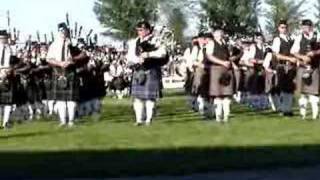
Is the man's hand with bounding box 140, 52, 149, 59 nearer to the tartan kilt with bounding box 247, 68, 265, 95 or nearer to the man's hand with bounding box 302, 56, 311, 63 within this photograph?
the man's hand with bounding box 302, 56, 311, 63

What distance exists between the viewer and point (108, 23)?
62.6 m

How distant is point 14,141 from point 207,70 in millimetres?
6071

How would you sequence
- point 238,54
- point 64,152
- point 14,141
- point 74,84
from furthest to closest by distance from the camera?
point 238,54
point 74,84
point 14,141
point 64,152

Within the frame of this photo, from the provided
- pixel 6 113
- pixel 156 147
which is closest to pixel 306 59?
pixel 6 113

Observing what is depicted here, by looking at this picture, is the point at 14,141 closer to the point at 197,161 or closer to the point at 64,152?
the point at 64,152

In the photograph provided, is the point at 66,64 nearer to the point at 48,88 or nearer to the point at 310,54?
the point at 48,88

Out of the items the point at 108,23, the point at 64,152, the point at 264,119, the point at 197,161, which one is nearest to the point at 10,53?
the point at 264,119

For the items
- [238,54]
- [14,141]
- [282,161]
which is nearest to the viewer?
[282,161]

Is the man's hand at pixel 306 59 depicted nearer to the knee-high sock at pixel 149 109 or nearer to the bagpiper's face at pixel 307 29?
the bagpiper's face at pixel 307 29

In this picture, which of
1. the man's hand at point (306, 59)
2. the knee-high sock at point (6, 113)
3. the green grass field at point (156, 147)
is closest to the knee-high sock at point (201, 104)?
the green grass field at point (156, 147)

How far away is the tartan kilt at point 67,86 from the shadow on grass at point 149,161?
220 inches

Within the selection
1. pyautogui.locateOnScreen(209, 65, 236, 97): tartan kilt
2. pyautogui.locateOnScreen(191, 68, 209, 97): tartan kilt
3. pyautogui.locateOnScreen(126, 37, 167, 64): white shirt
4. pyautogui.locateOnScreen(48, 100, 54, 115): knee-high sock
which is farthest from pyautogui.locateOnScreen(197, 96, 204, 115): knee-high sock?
pyautogui.locateOnScreen(126, 37, 167, 64): white shirt

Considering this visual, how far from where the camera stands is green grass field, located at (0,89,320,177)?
11.9 m

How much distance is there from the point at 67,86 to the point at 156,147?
17.9ft
